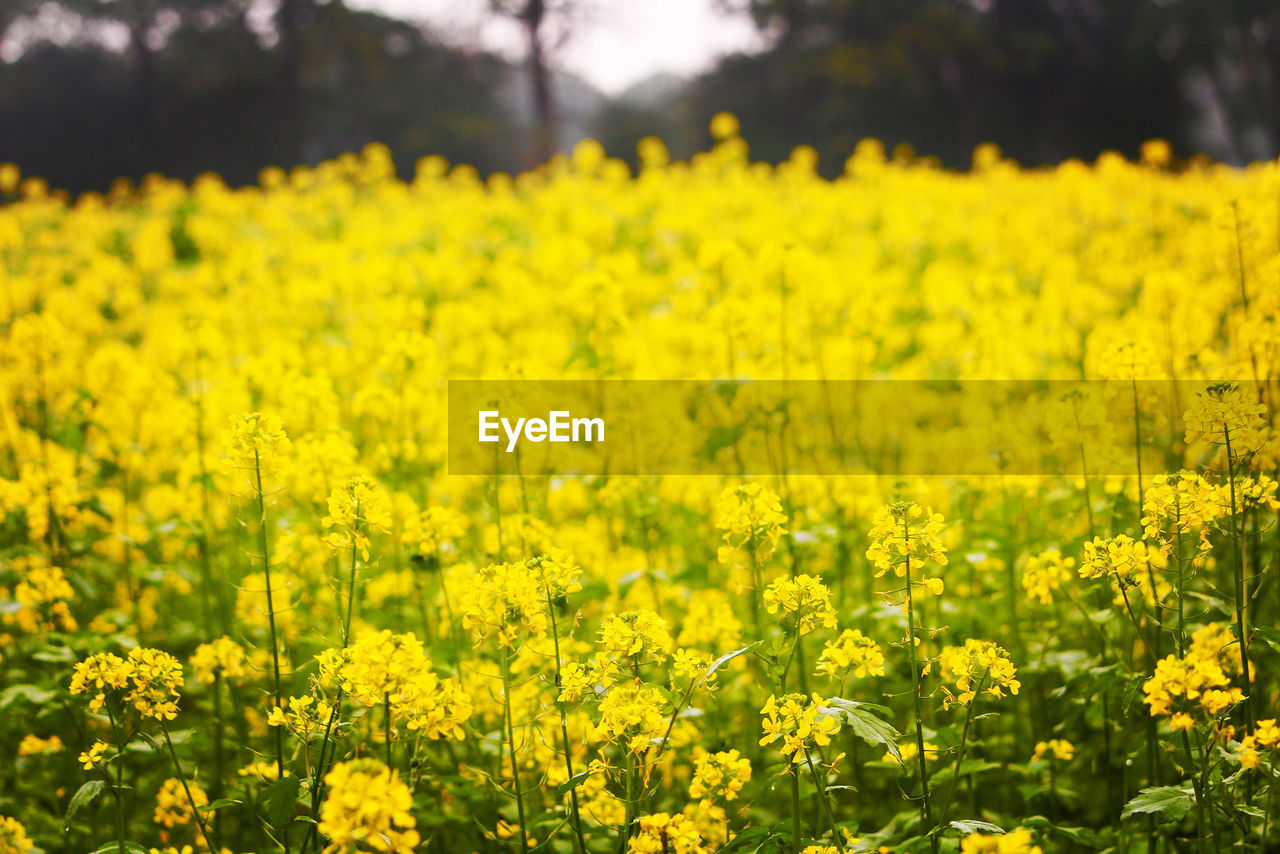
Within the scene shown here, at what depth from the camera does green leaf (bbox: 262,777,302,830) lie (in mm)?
2289

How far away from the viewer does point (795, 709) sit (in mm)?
2219

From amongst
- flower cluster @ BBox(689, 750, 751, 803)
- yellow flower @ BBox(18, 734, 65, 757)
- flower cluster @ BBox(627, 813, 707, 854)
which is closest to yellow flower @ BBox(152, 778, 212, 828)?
yellow flower @ BBox(18, 734, 65, 757)

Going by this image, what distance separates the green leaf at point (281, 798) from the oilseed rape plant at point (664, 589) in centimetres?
2

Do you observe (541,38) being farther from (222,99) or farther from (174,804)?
(174,804)

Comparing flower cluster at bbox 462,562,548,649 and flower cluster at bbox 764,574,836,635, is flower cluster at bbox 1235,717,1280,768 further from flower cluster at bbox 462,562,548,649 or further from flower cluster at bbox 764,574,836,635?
flower cluster at bbox 462,562,548,649

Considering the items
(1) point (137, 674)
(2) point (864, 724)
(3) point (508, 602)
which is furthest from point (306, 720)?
(2) point (864, 724)

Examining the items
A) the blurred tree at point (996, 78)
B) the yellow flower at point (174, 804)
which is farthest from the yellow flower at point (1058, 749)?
the blurred tree at point (996, 78)

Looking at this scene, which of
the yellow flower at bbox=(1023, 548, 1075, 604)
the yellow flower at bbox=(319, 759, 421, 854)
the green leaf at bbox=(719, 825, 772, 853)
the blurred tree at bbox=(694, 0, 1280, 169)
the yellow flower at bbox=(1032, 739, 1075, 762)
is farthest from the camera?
the blurred tree at bbox=(694, 0, 1280, 169)

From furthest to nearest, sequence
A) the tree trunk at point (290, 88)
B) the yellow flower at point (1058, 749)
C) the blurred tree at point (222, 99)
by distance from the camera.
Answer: the tree trunk at point (290, 88) < the blurred tree at point (222, 99) < the yellow flower at point (1058, 749)

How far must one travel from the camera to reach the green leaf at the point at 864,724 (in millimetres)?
2010

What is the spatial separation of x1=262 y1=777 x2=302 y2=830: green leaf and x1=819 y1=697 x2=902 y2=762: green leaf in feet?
4.29

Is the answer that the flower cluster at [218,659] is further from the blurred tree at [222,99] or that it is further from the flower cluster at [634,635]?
the blurred tree at [222,99]

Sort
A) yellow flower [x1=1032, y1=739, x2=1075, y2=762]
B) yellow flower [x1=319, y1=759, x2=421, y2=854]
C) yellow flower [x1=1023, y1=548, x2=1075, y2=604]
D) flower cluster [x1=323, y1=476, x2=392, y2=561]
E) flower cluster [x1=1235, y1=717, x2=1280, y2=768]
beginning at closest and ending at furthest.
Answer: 1. yellow flower [x1=319, y1=759, x2=421, y2=854]
2. flower cluster [x1=1235, y1=717, x2=1280, y2=768]
3. flower cluster [x1=323, y1=476, x2=392, y2=561]
4. yellow flower [x1=1032, y1=739, x2=1075, y2=762]
5. yellow flower [x1=1023, y1=548, x2=1075, y2=604]

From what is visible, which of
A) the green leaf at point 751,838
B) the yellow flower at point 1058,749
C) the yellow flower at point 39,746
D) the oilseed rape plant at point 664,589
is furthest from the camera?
the yellow flower at point 39,746
